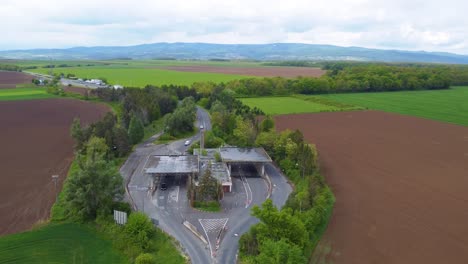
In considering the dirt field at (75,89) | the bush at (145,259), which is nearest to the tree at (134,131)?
the bush at (145,259)

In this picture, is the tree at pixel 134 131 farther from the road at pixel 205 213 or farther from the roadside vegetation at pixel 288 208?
the roadside vegetation at pixel 288 208

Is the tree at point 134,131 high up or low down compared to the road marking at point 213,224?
up

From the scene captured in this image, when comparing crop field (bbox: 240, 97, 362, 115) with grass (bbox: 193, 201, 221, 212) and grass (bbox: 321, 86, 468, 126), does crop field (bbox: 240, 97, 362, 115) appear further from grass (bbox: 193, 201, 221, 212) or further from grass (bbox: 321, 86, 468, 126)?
grass (bbox: 193, 201, 221, 212)

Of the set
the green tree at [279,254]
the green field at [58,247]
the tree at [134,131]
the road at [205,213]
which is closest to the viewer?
the green tree at [279,254]

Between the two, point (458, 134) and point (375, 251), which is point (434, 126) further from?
point (375, 251)

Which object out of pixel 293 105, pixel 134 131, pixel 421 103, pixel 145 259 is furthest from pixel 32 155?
pixel 421 103
